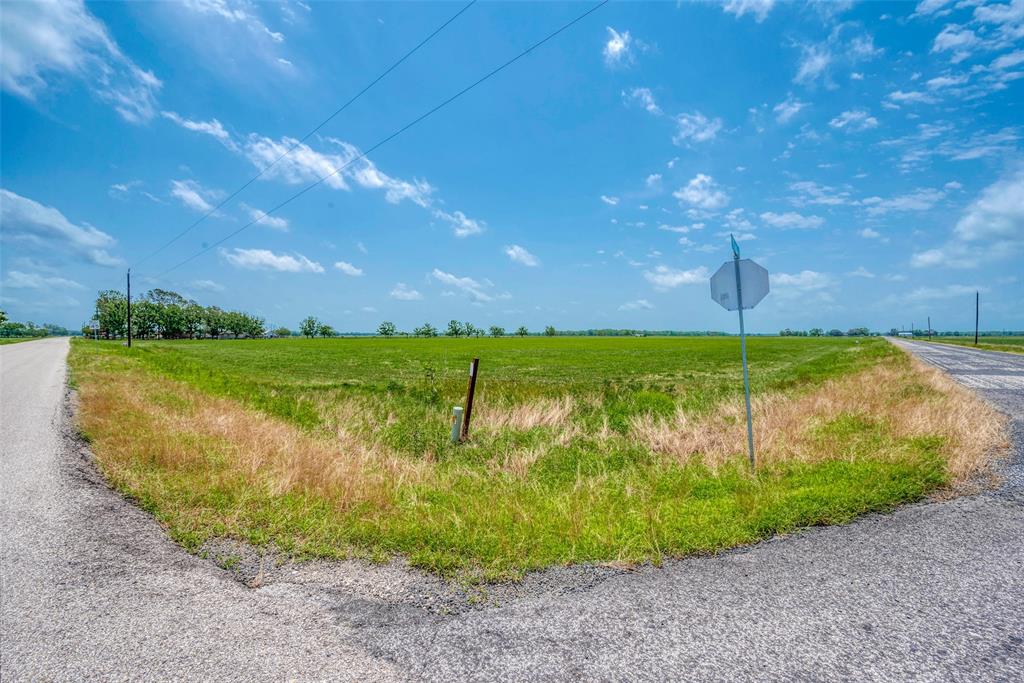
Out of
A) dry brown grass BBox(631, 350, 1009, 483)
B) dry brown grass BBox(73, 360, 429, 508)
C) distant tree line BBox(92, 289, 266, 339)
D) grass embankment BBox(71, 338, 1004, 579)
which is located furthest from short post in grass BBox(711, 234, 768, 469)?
distant tree line BBox(92, 289, 266, 339)

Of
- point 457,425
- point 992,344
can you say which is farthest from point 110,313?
point 992,344

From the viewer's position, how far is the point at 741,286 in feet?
24.3

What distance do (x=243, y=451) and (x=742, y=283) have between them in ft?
26.9

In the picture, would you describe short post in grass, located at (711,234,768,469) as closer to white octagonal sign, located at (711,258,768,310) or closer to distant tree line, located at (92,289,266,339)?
white octagonal sign, located at (711,258,768,310)

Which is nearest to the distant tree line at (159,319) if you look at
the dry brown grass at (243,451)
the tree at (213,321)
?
the tree at (213,321)

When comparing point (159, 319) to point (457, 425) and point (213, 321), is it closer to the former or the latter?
point (213, 321)

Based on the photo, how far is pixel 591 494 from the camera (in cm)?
624

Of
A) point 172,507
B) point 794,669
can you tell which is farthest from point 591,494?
point 172,507

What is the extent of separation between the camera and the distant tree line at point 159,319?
387ft

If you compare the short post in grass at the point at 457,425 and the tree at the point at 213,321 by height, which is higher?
the tree at the point at 213,321

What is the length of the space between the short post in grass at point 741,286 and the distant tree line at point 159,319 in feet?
Result: 431

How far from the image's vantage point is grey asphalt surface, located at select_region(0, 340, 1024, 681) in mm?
2824

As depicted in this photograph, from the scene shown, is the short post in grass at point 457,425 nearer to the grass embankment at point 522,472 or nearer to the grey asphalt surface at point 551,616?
the grass embankment at point 522,472

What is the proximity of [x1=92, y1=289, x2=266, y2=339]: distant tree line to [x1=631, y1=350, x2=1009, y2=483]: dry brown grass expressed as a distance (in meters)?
130
